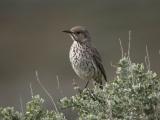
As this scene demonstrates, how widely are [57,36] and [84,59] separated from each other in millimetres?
15846

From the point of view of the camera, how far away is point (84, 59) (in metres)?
13.4

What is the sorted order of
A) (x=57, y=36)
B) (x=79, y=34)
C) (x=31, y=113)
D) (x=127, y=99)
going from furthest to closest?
(x=57, y=36) → (x=79, y=34) → (x=31, y=113) → (x=127, y=99)

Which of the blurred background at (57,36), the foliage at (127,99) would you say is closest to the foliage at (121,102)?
the foliage at (127,99)

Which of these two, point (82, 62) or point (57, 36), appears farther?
point (57, 36)

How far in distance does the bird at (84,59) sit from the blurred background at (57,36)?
23.5 ft

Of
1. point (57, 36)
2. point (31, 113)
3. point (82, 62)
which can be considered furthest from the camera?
point (57, 36)

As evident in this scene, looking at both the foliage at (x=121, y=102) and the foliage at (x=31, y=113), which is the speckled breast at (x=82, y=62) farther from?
the foliage at (x=31, y=113)

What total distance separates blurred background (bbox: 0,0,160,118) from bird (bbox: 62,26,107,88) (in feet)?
23.5

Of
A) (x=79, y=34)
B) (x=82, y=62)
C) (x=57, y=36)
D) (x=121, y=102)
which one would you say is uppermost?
(x=57, y=36)

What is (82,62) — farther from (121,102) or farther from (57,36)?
(57,36)

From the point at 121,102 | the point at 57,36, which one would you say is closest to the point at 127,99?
the point at 121,102

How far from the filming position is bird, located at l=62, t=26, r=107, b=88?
13.3 meters

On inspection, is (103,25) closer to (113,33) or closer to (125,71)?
(113,33)

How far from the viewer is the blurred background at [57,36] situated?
79.7 feet
